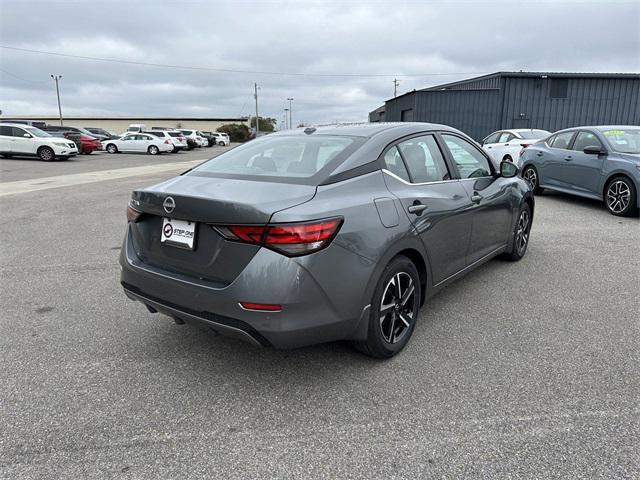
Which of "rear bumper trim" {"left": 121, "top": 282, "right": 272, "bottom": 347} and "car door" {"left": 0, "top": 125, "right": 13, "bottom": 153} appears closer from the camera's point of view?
"rear bumper trim" {"left": 121, "top": 282, "right": 272, "bottom": 347}

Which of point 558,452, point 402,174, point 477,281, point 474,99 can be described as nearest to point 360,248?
point 402,174

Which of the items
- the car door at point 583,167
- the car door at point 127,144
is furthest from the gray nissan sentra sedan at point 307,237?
the car door at point 127,144

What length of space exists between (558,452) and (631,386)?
92cm

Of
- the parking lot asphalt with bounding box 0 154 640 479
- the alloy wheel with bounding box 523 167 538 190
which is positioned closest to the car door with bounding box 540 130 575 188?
the alloy wheel with bounding box 523 167 538 190

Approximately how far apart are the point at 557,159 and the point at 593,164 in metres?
1.01

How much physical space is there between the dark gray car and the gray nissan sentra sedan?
564 centimetres

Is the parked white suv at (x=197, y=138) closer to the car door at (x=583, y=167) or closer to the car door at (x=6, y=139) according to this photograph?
the car door at (x=6, y=139)

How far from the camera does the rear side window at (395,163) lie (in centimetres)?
318

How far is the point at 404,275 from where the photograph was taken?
313cm

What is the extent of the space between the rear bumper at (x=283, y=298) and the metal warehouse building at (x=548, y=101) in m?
28.4

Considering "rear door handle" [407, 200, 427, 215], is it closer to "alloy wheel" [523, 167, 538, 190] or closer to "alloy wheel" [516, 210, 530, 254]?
"alloy wheel" [516, 210, 530, 254]

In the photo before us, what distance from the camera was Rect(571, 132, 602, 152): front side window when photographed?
856 centimetres

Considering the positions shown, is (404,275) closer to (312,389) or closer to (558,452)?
(312,389)

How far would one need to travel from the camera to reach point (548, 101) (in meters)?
27.5
